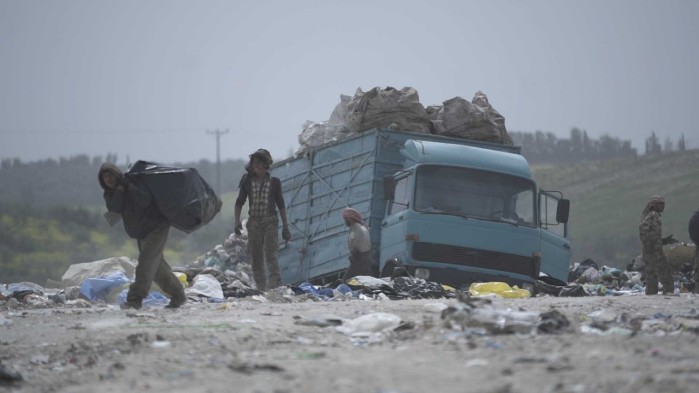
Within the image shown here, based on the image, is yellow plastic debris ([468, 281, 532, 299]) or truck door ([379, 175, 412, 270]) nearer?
yellow plastic debris ([468, 281, 532, 299])

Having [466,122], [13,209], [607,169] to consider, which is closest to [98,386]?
[466,122]

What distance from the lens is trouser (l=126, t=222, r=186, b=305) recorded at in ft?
36.5

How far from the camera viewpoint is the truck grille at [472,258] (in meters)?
16.2

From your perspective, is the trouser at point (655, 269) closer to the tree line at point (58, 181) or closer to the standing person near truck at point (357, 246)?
the standing person near truck at point (357, 246)

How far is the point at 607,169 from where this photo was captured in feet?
219

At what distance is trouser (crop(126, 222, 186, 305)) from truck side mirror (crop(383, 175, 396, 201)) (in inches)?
208

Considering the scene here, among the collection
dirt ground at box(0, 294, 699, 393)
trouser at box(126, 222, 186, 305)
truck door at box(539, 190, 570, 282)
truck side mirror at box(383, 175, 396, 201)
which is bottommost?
dirt ground at box(0, 294, 699, 393)

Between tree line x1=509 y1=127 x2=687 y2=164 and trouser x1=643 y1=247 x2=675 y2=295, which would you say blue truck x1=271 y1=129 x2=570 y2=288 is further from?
tree line x1=509 y1=127 x2=687 y2=164

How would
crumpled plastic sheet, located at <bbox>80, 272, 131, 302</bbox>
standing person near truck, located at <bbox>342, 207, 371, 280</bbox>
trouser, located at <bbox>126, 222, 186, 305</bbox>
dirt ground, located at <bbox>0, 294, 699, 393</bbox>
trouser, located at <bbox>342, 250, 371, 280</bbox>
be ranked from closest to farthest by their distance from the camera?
1. dirt ground, located at <bbox>0, 294, 699, 393</bbox>
2. trouser, located at <bbox>126, 222, 186, 305</bbox>
3. crumpled plastic sheet, located at <bbox>80, 272, 131, 302</bbox>
4. standing person near truck, located at <bbox>342, 207, 371, 280</bbox>
5. trouser, located at <bbox>342, 250, 371, 280</bbox>

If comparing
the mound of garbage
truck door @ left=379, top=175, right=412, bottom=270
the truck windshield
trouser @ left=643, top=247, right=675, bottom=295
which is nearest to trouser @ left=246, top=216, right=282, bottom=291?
truck door @ left=379, top=175, right=412, bottom=270

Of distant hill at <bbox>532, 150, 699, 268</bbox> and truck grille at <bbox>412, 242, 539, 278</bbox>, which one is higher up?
distant hill at <bbox>532, 150, 699, 268</bbox>

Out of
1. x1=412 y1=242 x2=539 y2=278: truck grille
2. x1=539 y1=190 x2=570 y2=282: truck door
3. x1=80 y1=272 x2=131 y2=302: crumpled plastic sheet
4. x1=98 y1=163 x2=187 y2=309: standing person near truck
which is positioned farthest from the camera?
x1=539 y1=190 x2=570 y2=282: truck door

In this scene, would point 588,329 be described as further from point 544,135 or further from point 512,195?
point 544,135

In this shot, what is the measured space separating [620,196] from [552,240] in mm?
41362
